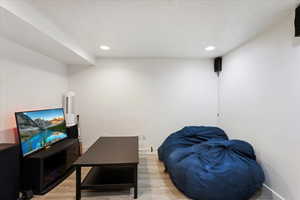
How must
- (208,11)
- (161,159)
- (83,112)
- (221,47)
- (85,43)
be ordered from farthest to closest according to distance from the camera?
(83,112), (161,159), (221,47), (85,43), (208,11)

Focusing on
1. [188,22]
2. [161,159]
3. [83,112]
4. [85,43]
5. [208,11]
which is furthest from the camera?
[83,112]

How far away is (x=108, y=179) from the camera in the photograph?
2.33 metres

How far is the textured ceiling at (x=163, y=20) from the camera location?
1.68 m

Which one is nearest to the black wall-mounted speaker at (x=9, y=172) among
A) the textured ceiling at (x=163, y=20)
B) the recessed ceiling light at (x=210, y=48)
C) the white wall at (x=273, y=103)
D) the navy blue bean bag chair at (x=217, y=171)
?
the textured ceiling at (x=163, y=20)

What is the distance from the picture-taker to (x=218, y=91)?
390 centimetres

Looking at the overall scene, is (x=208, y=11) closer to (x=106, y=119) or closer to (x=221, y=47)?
(x=221, y=47)

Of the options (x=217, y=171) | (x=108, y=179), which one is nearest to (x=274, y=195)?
(x=217, y=171)

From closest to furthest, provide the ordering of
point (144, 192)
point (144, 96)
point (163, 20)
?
point (163, 20) → point (144, 192) → point (144, 96)

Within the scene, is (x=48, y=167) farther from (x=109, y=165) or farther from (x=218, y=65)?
(x=218, y=65)

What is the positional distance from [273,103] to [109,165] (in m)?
2.24

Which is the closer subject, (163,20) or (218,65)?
(163,20)

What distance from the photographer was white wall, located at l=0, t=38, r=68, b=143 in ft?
7.16

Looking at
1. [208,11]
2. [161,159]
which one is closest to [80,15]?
[208,11]

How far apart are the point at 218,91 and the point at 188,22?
2285mm
